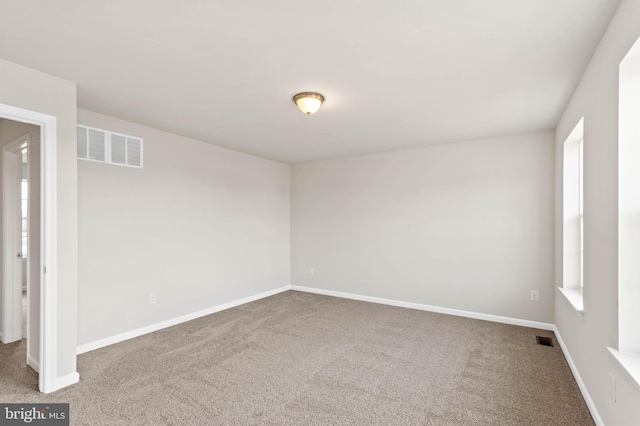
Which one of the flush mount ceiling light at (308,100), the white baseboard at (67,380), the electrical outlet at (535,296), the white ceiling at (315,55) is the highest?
the white ceiling at (315,55)

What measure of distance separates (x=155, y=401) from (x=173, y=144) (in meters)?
2.95

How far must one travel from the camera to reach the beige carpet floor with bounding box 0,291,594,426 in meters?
2.20

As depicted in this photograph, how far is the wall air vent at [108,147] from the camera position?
3266 mm

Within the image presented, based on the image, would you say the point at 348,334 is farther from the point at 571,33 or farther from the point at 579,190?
the point at 571,33

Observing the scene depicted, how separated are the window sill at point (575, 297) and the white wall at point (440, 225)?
0.69 m

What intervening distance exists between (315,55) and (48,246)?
96.6 inches

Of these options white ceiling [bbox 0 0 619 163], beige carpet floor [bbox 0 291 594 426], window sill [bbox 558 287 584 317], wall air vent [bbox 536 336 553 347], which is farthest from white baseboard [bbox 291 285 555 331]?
white ceiling [bbox 0 0 619 163]

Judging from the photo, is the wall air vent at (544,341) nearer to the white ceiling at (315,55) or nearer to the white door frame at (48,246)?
the white ceiling at (315,55)

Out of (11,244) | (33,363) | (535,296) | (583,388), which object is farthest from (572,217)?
(11,244)

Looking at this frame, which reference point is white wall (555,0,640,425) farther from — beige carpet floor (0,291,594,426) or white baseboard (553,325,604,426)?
beige carpet floor (0,291,594,426)

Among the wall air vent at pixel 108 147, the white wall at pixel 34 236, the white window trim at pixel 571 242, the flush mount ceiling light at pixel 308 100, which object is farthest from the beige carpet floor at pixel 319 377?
the flush mount ceiling light at pixel 308 100

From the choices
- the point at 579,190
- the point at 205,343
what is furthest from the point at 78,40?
the point at 579,190
